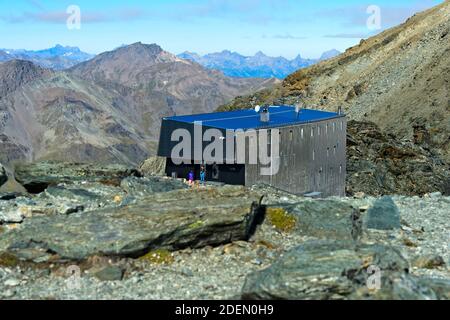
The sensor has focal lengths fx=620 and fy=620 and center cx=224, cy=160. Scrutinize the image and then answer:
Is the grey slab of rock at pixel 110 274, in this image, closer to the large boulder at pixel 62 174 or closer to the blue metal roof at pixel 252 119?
Result: the large boulder at pixel 62 174

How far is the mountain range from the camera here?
6762 cm

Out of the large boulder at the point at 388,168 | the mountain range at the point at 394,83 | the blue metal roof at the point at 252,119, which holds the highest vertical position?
the mountain range at the point at 394,83

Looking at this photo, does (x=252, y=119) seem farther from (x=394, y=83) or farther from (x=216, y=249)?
(x=394, y=83)

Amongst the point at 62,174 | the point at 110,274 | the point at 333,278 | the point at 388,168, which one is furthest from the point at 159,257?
the point at 388,168

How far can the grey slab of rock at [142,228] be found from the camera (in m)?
16.6

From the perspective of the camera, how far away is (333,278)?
1330 cm

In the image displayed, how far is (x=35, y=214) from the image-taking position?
830 inches

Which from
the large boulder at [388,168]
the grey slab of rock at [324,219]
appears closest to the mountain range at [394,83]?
the large boulder at [388,168]

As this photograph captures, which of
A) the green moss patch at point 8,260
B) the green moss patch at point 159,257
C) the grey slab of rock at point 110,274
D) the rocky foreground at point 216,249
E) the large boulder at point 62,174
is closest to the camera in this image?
the rocky foreground at point 216,249

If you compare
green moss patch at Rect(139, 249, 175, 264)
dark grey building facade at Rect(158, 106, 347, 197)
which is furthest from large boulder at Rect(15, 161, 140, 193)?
green moss patch at Rect(139, 249, 175, 264)

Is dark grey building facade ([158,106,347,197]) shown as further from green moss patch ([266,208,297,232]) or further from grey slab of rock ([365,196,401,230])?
green moss patch ([266,208,297,232])

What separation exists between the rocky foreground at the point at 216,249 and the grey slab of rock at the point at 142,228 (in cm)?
3

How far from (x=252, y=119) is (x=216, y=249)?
66.3 feet

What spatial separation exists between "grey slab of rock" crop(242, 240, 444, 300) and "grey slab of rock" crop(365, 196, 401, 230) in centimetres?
798
